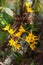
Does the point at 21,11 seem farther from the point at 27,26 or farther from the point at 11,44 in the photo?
the point at 11,44

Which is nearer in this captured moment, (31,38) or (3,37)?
(31,38)

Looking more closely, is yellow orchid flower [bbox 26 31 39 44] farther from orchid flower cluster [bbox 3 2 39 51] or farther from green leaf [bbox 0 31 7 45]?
green leaf [bbox 0 31 7 45]

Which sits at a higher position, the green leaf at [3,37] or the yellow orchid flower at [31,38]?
the yellow orchid flower at [31,38]

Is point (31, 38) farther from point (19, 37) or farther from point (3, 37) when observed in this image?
point (3, 37)

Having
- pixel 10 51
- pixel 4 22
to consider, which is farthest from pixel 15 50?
pixel 4 22

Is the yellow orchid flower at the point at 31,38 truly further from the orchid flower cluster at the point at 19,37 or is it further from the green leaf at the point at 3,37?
the green leaf at the point at 3,37

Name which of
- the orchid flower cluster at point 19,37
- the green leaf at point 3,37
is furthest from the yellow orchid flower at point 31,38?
the green leaf at point 3,37

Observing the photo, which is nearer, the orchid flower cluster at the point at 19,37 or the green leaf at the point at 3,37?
the orchid flower cluster at the point at 19,37

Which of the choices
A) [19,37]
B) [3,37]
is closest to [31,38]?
[19,37]

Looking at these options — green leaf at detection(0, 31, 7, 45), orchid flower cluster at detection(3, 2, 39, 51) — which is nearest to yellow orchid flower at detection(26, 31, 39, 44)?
orchid flower cluster at detection(3, 2, 39, 51)

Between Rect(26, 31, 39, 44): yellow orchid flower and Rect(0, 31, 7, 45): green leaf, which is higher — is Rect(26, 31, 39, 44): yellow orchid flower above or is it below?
above

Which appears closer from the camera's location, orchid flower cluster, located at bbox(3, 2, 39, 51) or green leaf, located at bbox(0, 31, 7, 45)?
orchid flower cluster, located at bbox(3, 2, 39, 51)
